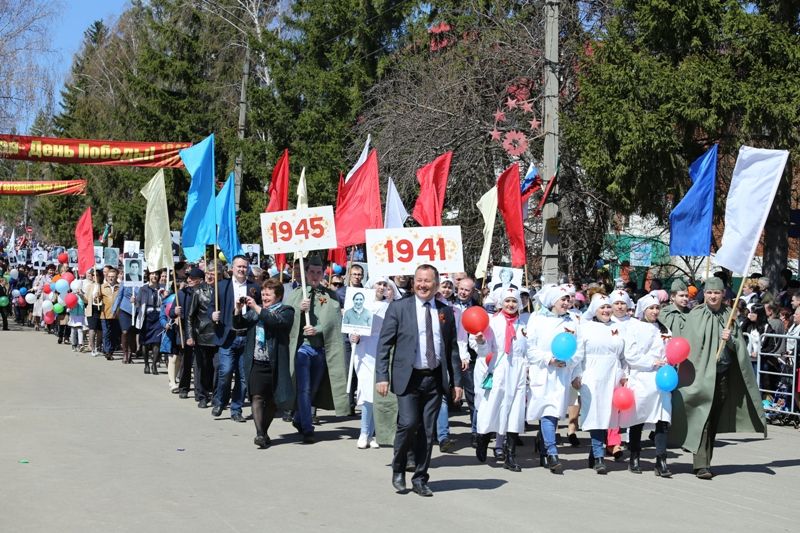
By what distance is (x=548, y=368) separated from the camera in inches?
403

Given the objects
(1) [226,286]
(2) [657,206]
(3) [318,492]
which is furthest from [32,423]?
(2) [657,206]

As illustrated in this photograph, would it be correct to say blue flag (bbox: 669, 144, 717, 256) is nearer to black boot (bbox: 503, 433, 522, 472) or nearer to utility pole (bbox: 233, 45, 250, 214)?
black boot (bbox: 503, 433, 522, 472)

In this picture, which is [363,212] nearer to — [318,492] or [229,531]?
[318,492]

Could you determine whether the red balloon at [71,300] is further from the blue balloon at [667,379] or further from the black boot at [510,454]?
the blue balloon at [667,379]

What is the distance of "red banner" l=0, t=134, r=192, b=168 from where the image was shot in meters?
29.3

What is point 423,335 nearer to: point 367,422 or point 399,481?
point 399,481

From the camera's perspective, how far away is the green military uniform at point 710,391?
9758 mm

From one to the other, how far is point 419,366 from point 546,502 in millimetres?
1429

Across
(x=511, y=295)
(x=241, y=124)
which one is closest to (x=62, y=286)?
(x=241, y=124)

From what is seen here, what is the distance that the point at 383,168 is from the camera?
1024 inches

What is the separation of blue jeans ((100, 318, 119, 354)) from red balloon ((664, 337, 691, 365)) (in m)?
13.4

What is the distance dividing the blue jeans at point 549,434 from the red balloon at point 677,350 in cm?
119

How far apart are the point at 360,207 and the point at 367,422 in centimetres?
392

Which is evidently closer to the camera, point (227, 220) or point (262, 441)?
point (262, 441)
